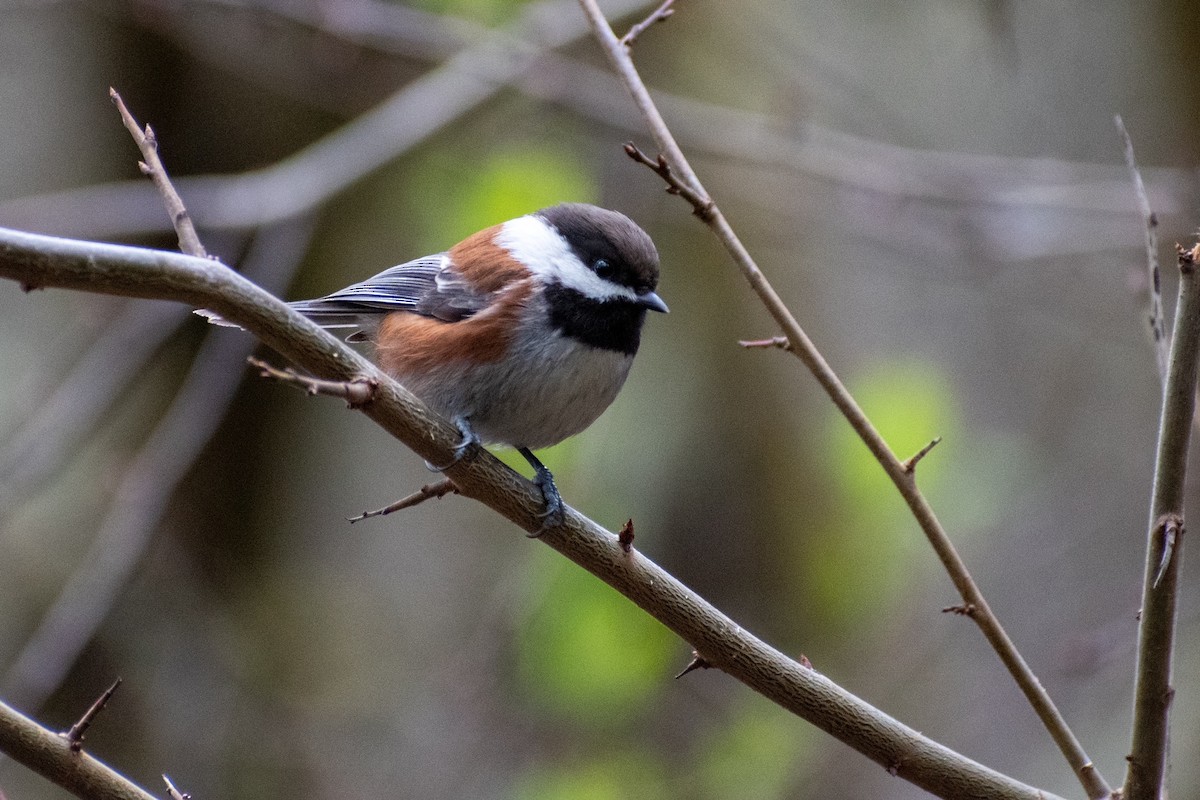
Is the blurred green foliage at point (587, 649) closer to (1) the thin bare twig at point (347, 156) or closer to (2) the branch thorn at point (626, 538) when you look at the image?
(1) the thin bare twig at point (347, 156)

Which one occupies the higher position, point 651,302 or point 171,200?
point 651,302

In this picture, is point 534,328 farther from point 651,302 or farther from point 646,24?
point 646,24

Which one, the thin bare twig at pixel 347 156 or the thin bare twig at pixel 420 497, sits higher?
the thin bare twig at pixel 347 156

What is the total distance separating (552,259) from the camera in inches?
142

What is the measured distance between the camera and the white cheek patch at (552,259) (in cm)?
352

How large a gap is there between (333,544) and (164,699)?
123cm

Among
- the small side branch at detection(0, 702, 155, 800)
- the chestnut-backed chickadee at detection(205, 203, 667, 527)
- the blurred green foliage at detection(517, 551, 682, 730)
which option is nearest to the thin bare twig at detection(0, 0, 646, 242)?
the chestnut-backed chickadee at detection(205, 203, 667, 527)

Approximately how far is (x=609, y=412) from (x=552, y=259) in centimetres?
256

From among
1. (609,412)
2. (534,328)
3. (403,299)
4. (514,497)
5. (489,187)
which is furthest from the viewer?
(609,412)

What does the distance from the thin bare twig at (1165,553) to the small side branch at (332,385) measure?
1505 millimetres

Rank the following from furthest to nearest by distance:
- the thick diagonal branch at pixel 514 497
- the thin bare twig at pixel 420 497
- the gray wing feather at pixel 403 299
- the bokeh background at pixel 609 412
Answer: the bokeh background at pixel 609 412, the gray wing feather at pixel 403 299, the thin bare twig at pixel 420 497, the thick diagonal branch at pixel 514 497

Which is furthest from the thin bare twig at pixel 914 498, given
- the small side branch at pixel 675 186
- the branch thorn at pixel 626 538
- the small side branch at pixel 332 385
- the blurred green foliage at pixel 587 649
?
the blurred green foliage at pixel 587 649

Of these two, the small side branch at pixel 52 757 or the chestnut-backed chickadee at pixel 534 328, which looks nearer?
the small side branch at pixel 52 757

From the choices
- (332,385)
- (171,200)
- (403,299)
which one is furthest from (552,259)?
(332,385)
